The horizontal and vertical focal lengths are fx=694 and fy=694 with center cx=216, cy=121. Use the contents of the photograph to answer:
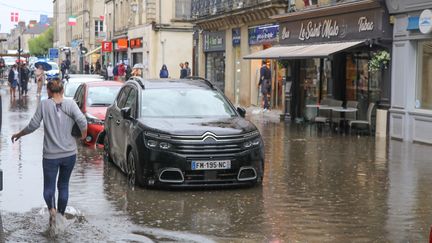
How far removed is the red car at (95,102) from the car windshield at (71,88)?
3.03 m

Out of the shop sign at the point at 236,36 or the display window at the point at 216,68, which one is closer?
the shop sign at the point at 236,36

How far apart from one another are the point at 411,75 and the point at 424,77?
315mm

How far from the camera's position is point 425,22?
15867 millimetres

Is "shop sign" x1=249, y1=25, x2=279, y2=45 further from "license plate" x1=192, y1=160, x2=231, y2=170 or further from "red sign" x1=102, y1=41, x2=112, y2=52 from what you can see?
"red sign" x1=102, y1=41, x2=112, y2=52

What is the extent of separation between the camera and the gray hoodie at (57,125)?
752cm

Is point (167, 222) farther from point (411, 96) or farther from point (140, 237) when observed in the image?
point (411, 96)

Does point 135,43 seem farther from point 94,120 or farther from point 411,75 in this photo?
point 94,120

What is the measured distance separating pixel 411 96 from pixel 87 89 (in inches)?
314

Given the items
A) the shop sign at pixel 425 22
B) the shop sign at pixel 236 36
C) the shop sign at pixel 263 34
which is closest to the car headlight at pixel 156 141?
the shop sign at pixel 425 22

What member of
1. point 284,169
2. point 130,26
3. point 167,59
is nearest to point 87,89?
point 284,169

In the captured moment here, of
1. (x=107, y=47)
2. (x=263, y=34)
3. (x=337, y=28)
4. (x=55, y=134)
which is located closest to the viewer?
(x=55, y=134)

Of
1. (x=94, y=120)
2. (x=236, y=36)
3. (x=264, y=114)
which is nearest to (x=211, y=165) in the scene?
(x=94, y=120)

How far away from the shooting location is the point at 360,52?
20328 mm

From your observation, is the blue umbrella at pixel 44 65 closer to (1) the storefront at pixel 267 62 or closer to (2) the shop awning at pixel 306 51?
(1) the storefront at pixel 267 62
